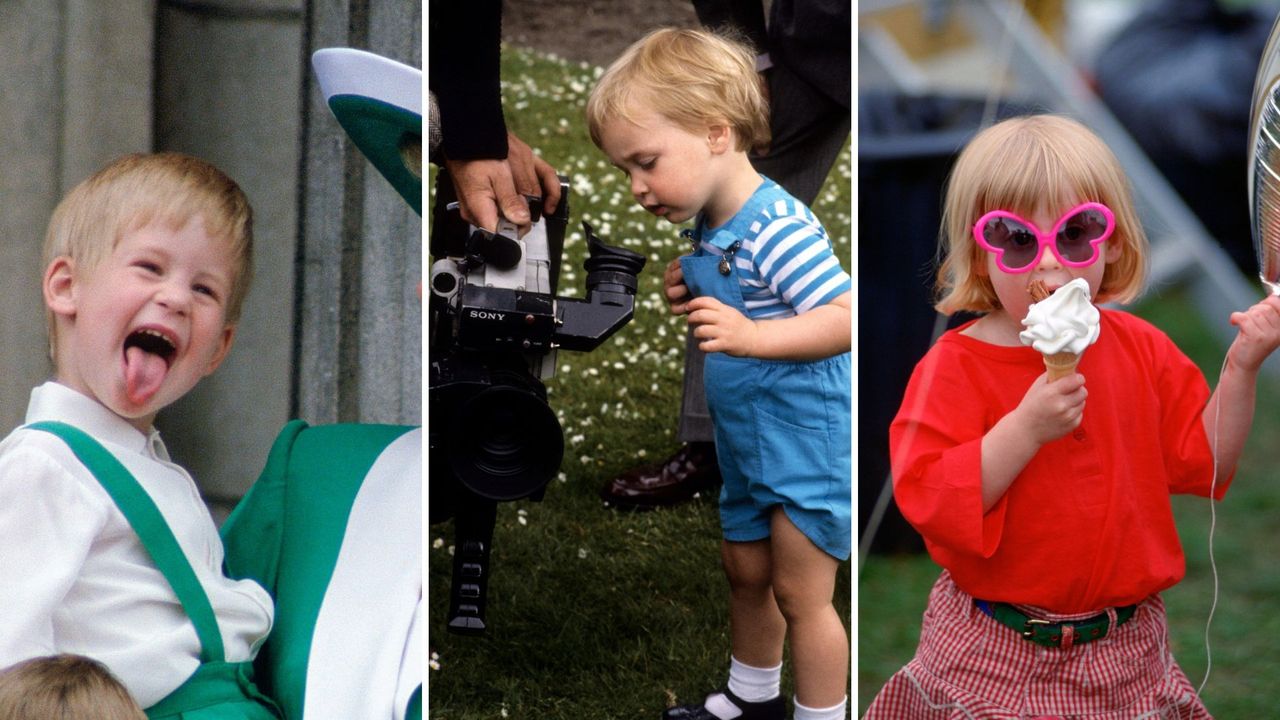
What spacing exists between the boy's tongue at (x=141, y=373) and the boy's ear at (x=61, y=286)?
0.32 ft

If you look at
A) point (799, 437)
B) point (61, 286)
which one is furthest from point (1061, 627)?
point (61, 286)

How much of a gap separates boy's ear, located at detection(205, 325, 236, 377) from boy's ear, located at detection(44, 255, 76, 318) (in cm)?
18

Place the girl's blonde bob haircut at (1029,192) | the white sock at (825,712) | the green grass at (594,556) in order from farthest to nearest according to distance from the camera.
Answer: the green grass at (594,556) → the white sock at (825,712) → the girl's blonde bob haircut at (1029,192)

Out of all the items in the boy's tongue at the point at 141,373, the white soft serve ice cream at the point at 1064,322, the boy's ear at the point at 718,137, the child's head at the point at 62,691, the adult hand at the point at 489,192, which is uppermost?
the boy's ear at the point at 718,137

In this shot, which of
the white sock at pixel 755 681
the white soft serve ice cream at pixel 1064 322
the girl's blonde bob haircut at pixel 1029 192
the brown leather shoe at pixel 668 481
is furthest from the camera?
the brown leather shoe at pixel 668 481

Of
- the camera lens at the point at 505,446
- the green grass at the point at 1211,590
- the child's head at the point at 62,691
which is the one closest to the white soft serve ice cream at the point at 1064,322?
the green grass at the point at 1211,590

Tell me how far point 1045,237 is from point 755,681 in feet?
2.77

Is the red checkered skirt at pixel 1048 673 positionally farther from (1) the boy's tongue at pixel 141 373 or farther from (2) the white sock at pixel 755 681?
(1) the boy's tongue at pixel 141 373

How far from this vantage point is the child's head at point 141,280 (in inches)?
71.2

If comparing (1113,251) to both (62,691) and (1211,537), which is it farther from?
(62,691)

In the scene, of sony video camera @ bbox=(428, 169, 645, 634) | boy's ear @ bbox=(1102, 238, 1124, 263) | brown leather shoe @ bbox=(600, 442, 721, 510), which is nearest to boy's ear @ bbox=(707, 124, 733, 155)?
sony video camera @ bbox=(428, 169, 645, 634)

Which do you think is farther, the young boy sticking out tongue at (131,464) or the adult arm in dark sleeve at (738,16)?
the adult arm in dark sleeve at (738,16)

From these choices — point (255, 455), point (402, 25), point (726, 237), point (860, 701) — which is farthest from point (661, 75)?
point (860, 701)

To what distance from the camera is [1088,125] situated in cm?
176
